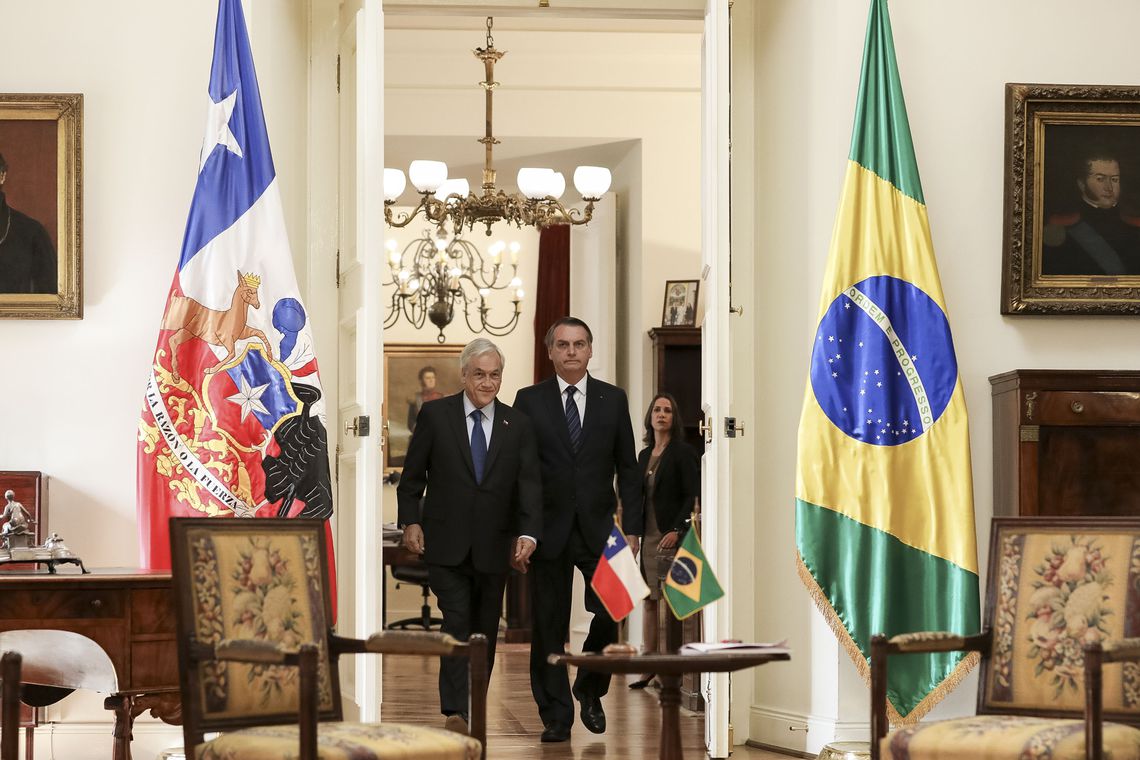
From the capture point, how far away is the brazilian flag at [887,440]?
5.13 meters

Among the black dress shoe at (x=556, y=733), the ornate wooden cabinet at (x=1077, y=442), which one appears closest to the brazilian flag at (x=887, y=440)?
the ornate wooden cabinet at (x=1077, y=442)

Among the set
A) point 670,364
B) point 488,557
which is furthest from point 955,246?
point 670,364

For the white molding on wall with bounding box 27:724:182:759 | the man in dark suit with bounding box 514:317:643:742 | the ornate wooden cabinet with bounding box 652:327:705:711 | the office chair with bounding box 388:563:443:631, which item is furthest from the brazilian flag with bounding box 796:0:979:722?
the office chair with bounding box 388:563:443:631

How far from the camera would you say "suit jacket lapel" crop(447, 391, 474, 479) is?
19.6 feet

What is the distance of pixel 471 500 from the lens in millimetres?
5961

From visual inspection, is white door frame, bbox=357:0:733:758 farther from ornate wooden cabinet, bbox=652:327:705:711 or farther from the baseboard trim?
ornate wooden cabinet, bbox=652:327:705:711

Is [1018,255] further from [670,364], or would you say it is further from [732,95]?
[670,364]

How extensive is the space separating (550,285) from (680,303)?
6.72 feet

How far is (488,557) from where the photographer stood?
5.91 metres

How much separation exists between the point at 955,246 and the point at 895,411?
2.66ft

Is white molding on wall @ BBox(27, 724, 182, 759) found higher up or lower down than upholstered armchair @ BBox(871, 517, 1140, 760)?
lower down

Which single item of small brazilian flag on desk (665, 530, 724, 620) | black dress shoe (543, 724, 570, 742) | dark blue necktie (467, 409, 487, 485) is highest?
dark blue necktie (467, 409, 487, 485)

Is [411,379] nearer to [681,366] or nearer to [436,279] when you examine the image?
[436,279]

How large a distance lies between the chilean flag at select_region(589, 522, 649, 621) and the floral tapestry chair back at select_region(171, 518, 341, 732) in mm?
810
